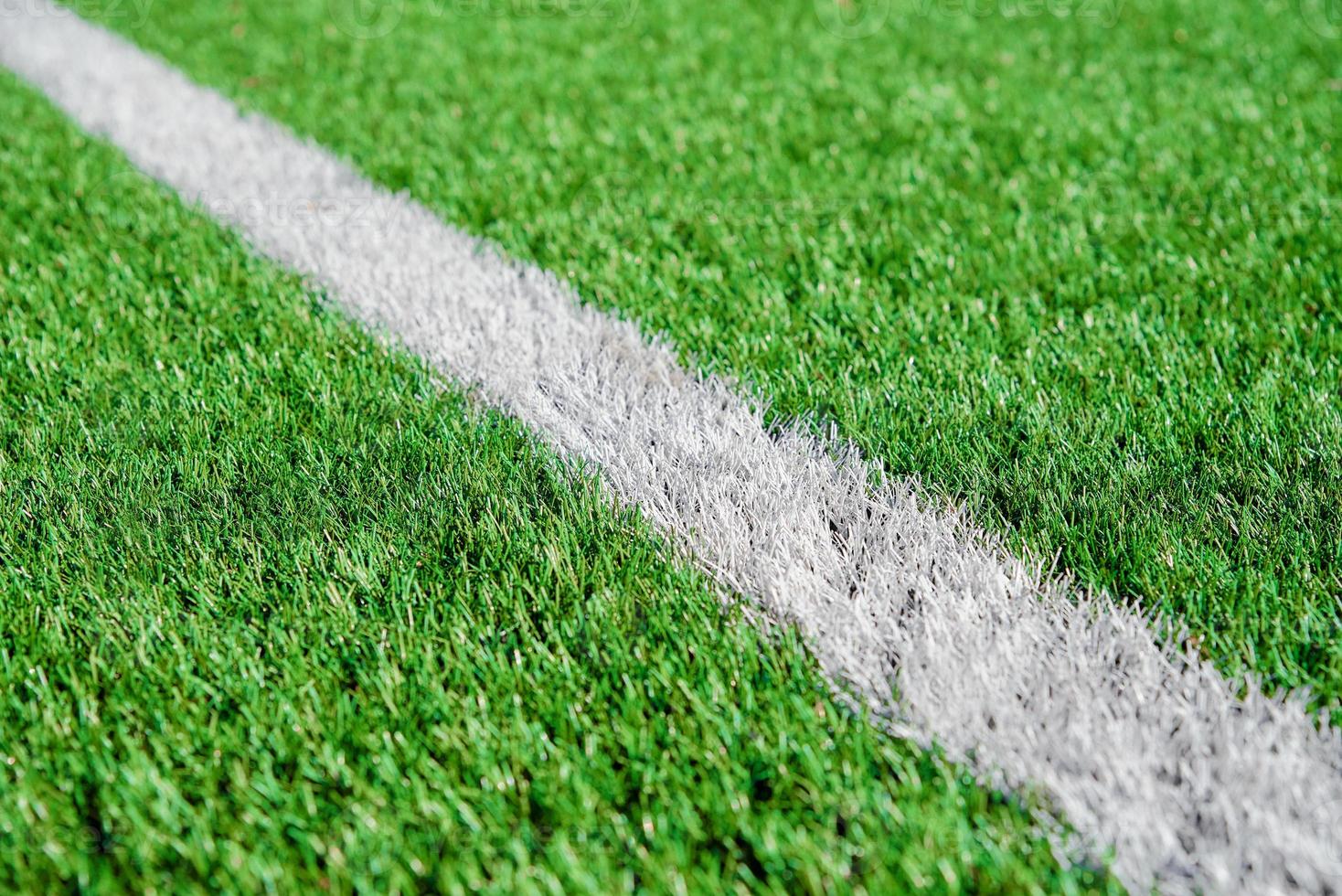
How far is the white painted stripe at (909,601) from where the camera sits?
125 cm

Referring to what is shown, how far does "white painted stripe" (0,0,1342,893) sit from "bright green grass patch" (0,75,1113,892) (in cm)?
8

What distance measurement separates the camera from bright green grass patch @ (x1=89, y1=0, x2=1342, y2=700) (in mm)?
1810

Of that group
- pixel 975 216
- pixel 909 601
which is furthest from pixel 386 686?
pixel 975 216

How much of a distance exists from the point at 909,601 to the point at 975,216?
171cm

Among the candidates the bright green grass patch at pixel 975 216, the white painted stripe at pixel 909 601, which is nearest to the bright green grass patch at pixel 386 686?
the white painted stripe at pixel 909 601

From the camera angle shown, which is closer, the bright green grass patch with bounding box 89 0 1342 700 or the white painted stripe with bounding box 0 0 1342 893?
the white painted stripe with bounding box 0 0 1342 893

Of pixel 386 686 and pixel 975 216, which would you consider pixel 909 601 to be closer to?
pixel 386 686

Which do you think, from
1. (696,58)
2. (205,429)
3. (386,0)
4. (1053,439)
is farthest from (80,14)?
(1053,439)

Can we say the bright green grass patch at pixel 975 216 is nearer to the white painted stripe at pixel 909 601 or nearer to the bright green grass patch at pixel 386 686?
the white painted stripe at pixel 909 601

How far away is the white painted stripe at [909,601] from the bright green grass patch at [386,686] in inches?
3.2

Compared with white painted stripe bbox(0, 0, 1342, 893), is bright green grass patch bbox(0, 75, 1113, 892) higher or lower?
lower

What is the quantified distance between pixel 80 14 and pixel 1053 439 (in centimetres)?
602

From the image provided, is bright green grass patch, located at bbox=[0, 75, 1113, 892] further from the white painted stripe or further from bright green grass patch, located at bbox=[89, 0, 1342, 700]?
bright green grass patch, located at bbox=[89, 0, 1342, 700]

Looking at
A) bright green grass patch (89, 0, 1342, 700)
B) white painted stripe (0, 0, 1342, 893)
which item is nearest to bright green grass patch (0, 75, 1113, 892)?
white painted stripe (0, 0, 1342, 893)
